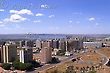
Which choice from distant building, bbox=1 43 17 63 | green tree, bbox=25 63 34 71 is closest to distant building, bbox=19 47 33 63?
green tree, bbox=25 63 34 71

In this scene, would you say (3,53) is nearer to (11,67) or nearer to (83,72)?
(11,67)

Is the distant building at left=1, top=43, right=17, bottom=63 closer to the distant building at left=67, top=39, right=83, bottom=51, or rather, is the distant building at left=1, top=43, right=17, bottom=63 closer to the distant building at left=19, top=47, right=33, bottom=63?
the distant building at left=19, top=47, right=33, bottom=63

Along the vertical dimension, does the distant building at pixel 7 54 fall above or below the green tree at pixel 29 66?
above

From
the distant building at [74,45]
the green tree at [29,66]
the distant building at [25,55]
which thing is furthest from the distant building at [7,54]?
the distant building at [74,45]

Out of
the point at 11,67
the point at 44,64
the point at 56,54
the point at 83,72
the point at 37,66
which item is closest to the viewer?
the point at 83,72

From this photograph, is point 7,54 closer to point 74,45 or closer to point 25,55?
point 25,55

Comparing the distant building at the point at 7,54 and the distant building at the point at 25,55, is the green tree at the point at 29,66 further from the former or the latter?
the distant building at the point at 7,54

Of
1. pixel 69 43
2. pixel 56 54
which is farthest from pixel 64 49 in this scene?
pixel 56 54

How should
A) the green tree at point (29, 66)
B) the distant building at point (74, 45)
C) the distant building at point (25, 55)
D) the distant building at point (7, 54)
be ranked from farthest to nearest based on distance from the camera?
the distant building at point (74, 45) < the distant building at point (7, 54) < the distant building at point (25, 55) < the green tree at point (29, 66)

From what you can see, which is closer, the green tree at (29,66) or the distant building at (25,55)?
the green tree at (29,66)

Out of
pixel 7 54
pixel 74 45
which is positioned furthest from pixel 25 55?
pixel 74 45

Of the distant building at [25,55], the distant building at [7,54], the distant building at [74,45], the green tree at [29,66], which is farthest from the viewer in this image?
the distant building at [74,45]
